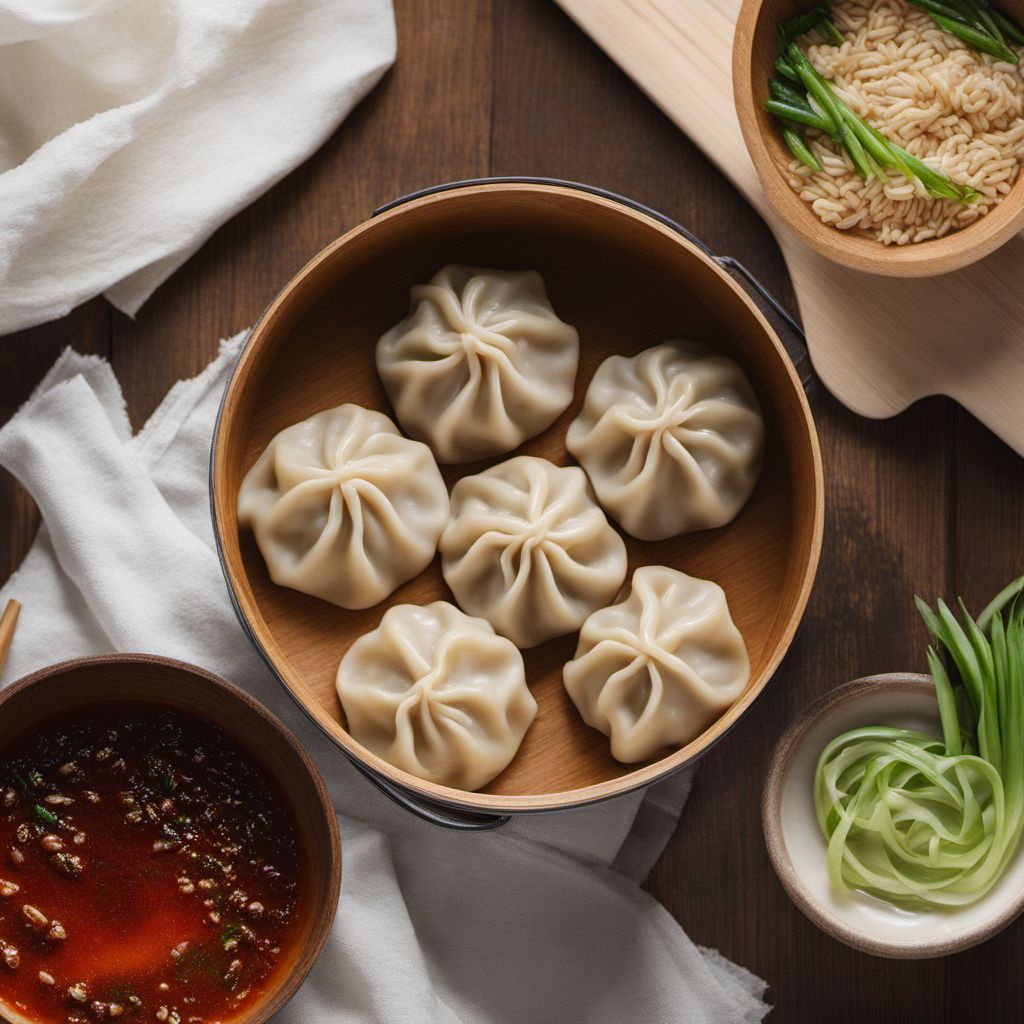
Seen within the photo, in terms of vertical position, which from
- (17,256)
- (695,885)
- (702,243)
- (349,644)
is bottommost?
(695,885)

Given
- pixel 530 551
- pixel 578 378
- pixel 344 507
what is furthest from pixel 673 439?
pixel 344 507

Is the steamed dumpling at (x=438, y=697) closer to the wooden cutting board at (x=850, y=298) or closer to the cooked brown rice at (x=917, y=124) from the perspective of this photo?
the wooden cutting board at (x=850, y=298)

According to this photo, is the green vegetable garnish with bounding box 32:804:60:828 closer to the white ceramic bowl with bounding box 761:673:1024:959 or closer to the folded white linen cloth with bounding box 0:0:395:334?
the folded white linen cloth with bounding box 0:0:395:334

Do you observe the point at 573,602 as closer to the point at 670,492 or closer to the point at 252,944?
the point at 670,492

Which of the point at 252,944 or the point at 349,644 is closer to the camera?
the point at 252,944

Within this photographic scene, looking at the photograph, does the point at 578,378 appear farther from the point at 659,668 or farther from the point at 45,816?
the point at 45,816

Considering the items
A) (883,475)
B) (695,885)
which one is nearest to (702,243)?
(883,475)
